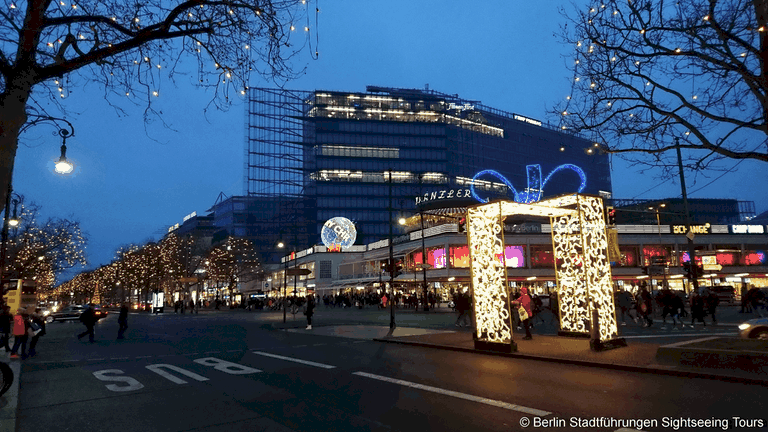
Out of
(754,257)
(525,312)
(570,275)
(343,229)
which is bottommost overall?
(525,312)

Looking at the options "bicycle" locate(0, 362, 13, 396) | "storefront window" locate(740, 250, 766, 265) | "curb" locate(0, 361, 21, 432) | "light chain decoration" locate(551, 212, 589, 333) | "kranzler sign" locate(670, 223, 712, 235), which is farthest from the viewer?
"storefront window" locate(740, 250, 766, 265)

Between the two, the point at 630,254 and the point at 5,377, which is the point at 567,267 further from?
the point at 630,254

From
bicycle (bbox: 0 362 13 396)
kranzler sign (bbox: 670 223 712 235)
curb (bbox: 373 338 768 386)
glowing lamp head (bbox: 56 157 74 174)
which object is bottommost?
curb (bbox: 373 338 768 386)

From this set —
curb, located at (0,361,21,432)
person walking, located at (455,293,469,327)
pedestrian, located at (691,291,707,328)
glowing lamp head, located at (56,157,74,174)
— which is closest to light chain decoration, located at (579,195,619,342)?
pedestrian, located at (691,291,707,328)

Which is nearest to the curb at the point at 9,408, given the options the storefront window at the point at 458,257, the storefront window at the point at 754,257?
the storefront window at the point at 458,257

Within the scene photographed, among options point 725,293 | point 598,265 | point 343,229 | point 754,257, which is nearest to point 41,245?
point 343,229

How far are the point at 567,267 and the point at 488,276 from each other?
10.9 ft

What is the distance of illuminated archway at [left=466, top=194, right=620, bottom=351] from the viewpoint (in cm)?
1291

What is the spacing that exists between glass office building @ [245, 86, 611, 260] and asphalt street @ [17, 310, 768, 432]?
86.8m

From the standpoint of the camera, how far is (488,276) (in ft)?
45.0

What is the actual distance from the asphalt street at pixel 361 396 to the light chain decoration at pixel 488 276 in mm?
1156

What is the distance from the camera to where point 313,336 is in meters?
20.0

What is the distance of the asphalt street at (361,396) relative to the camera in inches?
252

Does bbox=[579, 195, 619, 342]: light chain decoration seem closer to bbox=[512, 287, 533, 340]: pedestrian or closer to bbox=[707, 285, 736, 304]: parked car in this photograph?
bbox=[512, 287, 533, 340]: pedestrian
